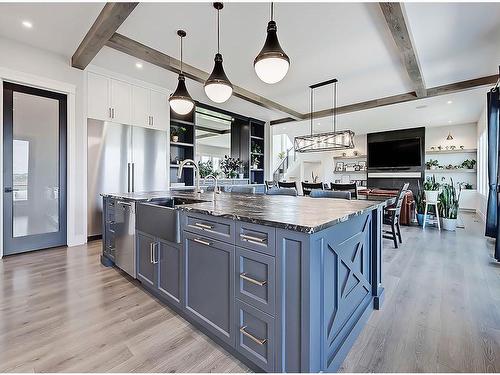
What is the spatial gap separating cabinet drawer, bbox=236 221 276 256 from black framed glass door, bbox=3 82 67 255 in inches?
145

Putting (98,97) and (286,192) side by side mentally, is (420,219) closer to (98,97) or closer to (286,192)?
(286,192)

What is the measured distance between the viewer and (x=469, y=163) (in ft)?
26.1

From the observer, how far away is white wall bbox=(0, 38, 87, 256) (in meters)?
3.44

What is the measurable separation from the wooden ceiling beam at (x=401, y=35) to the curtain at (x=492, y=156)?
1.05 metres

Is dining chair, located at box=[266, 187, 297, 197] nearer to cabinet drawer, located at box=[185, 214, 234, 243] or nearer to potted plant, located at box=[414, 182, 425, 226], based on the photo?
cabinet drawer, located at box=[185, 214, 234, 243]

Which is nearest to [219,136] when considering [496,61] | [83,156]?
[83,156]

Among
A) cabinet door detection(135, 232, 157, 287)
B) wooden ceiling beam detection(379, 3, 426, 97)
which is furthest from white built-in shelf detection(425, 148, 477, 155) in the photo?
cabinet door detection(135, 232, 157, 287)

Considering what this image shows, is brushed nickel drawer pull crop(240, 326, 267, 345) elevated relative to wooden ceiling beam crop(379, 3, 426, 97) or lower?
lower

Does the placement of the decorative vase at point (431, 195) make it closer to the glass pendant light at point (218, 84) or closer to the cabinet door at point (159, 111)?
the glass pendant light at point (218, 84)

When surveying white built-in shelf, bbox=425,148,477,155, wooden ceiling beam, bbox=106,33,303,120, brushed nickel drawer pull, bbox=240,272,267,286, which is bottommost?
brushed nickel drawer pull, bbox=240,272,267,286

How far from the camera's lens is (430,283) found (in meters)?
2.59

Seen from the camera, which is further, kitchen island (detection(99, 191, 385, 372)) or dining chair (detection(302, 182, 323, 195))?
dining chair (detection(302, 182, 323, 195))

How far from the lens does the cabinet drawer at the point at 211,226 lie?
4.96 feet

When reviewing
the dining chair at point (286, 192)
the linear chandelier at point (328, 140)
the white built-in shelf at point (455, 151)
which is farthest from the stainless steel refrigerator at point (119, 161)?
the white built-in shelf at point (455, 151)
